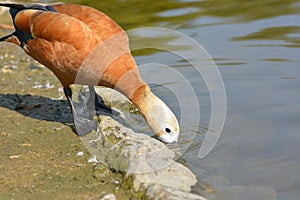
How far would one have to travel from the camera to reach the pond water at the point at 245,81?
4422 millimetres

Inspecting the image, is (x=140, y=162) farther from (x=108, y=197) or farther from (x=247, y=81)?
(x=247, y=81)

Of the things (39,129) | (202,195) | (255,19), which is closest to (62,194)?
(202,195)

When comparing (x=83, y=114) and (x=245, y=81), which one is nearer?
(x=83, y=114)

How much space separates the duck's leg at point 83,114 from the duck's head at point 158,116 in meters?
0.49

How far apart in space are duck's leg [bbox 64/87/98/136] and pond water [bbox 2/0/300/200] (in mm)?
864

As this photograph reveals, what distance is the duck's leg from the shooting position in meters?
5.33

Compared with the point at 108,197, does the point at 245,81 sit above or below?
below

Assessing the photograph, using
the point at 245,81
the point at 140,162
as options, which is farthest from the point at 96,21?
the point at 245,81

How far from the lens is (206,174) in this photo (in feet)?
14.6

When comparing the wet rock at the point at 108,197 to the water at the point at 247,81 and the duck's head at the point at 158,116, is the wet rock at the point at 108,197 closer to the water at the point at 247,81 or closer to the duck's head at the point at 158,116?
the water at the point at 247,81

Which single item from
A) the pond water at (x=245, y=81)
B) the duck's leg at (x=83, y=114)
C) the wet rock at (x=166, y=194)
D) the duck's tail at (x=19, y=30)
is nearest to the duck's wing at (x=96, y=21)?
the duck's tail at (x=19, y=30)

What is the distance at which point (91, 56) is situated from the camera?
510 centimetres

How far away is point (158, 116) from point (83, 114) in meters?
0.95

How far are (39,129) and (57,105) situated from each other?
803 mm
